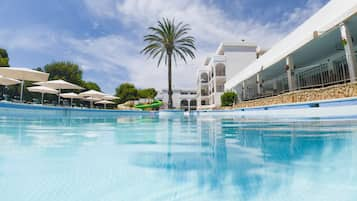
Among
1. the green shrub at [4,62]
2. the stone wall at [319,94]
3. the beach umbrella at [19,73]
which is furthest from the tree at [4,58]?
the stone wall at [319,94]

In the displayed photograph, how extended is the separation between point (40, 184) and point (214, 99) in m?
31.8

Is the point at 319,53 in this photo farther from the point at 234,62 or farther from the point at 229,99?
the point at 234,62

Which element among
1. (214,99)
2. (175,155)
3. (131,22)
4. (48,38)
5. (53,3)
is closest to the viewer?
(175,155)

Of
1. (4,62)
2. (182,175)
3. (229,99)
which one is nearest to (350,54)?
(182,175)

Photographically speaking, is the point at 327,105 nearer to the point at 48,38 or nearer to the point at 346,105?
the point at 346,105

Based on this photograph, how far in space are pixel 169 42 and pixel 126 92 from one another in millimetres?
18597

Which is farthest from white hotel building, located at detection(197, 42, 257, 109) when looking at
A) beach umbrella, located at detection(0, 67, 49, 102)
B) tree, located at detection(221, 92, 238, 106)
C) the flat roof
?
beach umbrella, located at detection(0, 67, 49, 102)

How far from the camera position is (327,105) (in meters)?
7.82

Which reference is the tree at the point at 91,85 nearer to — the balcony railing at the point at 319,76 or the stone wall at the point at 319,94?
the balcony railing at the point at 319,76

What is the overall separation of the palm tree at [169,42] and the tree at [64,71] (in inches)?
441

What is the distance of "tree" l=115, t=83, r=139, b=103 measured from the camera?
3900cm

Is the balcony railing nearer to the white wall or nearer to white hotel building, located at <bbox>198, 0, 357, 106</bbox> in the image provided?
white hotel building, located at <bbox>198, 0, 357, 106</bbox>

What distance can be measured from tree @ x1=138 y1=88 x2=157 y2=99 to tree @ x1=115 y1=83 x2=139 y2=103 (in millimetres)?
1578

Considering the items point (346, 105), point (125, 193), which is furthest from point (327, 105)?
point (125, 193)
